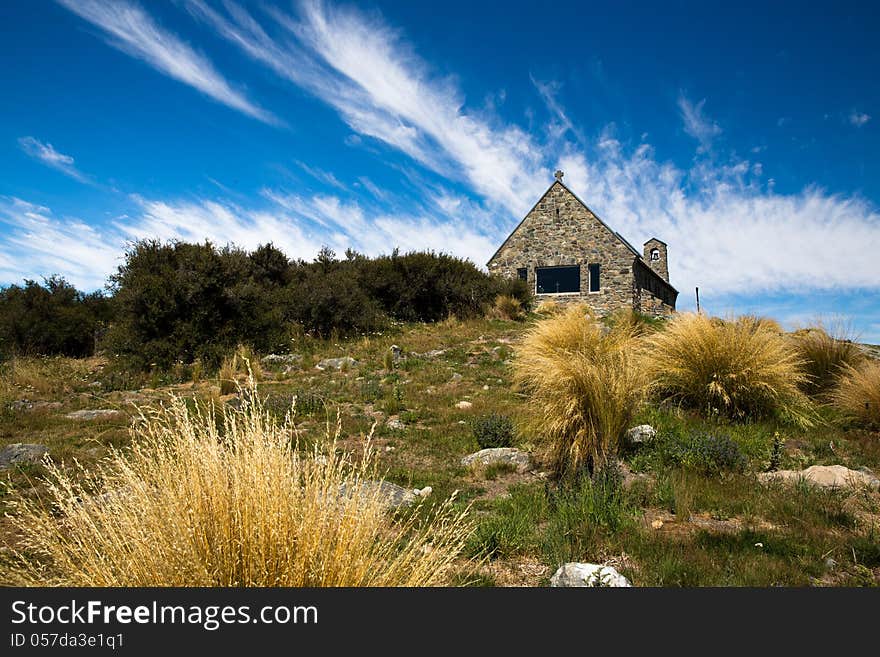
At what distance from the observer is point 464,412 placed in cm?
805

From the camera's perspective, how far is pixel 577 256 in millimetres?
23734

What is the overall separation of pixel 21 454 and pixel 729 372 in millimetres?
10019

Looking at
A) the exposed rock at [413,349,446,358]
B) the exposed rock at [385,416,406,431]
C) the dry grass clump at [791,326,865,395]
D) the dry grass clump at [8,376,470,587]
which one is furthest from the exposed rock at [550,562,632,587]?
the exposed rock at [413,349,446,358]

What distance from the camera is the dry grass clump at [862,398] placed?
637 cm

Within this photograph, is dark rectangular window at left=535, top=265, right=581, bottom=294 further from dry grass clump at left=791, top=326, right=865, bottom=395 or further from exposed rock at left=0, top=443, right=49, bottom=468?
exposed rock at left=0, top=443, right=49, bottom=468

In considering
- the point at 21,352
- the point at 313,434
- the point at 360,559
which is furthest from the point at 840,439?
the point at 21,352

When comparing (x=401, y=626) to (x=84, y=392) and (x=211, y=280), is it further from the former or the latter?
(x=211, y=280)

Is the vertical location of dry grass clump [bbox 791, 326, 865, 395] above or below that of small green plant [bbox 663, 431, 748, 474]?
above

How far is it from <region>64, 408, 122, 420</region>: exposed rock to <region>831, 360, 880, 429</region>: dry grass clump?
11950mm

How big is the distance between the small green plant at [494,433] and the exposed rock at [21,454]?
5.54m

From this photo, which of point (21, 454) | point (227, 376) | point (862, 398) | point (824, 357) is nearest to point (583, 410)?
point (862, 398)

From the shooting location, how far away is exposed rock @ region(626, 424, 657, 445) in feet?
18.8

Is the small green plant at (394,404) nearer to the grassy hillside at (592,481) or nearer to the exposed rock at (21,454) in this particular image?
the grassy hillside at (592,481)

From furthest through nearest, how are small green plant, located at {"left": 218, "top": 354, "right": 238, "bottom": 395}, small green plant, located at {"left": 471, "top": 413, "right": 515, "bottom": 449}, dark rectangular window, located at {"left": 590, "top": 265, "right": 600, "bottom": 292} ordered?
dark rectangular window, located at {"left": 590, "top": 265, "right": 600, "bottom": 292}, small green plant, located at {"left": 218, "top": 354, "right": 238, "bottom": 395}, small green plant, located at {"left": 471, "top": 413, "right": 515, "bottom": 449}
